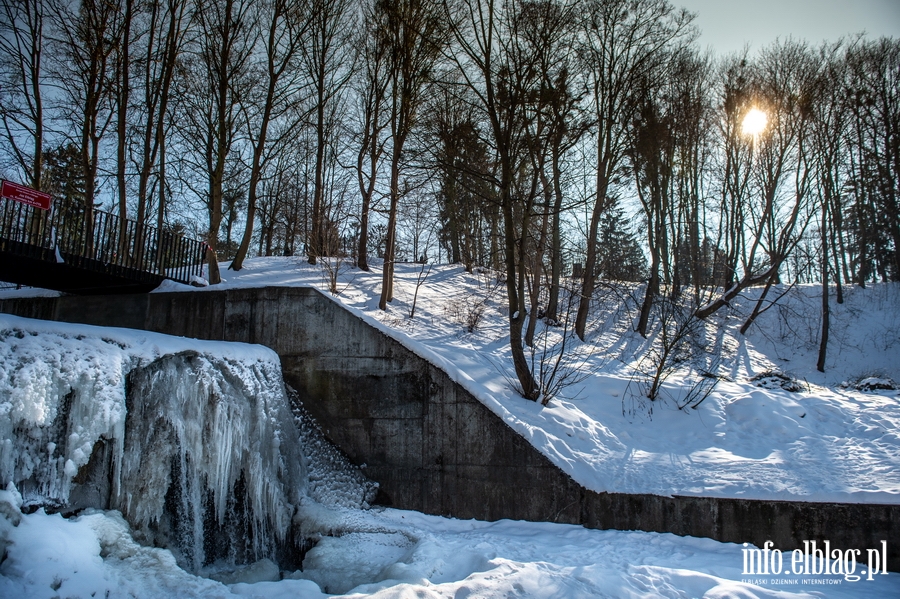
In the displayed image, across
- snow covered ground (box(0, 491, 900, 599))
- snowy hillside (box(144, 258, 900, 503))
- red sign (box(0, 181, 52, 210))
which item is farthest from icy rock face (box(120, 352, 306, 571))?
red sign (box(0, 181, 52, 210))

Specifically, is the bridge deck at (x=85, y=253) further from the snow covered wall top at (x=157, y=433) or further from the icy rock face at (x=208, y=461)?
the icy rock face at (x=208, y=461)

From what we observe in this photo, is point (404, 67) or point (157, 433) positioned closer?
point (157, 433)

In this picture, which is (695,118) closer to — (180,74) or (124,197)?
(180,74)

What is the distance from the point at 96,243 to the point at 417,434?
5.90 meters

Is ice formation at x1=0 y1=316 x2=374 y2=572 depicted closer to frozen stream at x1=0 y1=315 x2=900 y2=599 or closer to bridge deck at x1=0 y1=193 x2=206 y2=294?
frozen stream at x1=0 y1=315 x2=900 y2=599

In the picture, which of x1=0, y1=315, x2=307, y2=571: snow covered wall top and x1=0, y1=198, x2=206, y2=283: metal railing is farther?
x1=0, y1=198, x2=206, y2=283: metal railing

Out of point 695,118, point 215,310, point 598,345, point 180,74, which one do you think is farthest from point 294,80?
point 695,118

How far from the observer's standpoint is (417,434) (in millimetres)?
7535

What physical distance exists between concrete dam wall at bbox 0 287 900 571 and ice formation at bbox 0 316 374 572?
2.15 feet

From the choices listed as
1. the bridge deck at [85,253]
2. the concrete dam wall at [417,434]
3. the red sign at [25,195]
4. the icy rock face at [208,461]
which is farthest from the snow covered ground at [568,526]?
the red sign at [25,195]

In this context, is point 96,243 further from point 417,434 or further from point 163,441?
point 417,434

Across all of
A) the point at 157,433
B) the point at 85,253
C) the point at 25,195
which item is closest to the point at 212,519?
the point at 157,433

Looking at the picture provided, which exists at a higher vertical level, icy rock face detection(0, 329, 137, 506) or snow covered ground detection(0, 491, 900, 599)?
icy rock face detection(0, 329, 137, 506)

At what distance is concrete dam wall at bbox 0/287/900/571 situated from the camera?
6.18 metres
